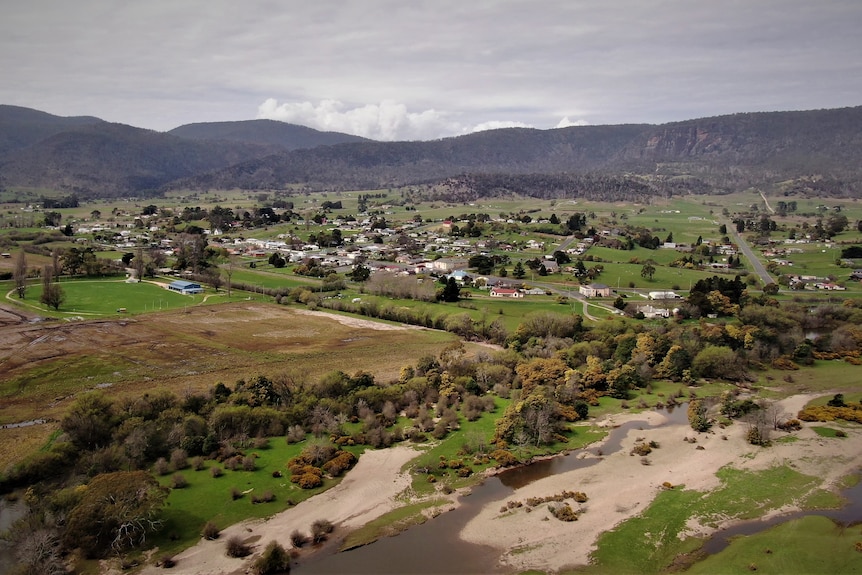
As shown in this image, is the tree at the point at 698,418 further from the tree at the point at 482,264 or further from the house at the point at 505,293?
the tree at the point at 482,264

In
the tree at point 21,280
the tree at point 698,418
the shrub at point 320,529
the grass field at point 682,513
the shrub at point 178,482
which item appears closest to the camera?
the grass field at point 682,513

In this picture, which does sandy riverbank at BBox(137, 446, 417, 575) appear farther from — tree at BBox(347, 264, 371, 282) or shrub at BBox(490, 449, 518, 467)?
tree at BBox(347, 264, 371, 282)

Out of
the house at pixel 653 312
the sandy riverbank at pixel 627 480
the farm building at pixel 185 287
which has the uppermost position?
the farm building at pixel 185 287

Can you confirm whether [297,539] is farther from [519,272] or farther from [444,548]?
[519,272]

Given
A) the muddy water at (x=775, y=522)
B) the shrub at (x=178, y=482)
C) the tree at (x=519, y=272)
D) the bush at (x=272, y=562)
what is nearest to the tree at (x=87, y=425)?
the shrub at (x=178, y=482)

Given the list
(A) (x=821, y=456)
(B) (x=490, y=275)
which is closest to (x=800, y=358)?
(A) (x=821, y=456)

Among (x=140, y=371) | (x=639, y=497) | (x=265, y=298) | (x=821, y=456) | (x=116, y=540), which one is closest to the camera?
(x=116, y=540)

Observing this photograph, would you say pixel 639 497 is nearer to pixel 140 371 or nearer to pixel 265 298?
pixel 140 371
